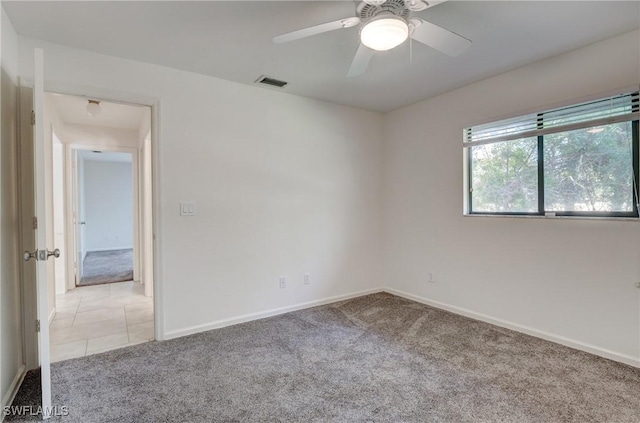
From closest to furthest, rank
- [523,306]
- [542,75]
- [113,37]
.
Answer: [113,37], [542,75], [523,306]

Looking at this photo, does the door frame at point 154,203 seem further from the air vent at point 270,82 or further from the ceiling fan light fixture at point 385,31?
the ceiling fan light fixture at point 385,31

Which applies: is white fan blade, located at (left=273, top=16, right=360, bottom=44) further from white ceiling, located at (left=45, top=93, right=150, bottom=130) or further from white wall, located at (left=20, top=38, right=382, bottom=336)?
white ceiling, located at (left=45, top=93, right=150, bottom=130)

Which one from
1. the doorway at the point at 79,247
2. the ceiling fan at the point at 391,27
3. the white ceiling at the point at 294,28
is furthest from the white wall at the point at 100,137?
the ceiling fan at the point at 391,27

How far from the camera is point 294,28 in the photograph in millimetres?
2227

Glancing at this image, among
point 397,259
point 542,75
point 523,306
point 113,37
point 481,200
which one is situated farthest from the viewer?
point 397,259

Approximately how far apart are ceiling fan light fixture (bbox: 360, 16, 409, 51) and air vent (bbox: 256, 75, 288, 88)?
5.25 ft

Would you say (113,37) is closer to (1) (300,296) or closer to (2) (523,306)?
(1) (300,296)

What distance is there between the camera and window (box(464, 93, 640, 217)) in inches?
94.2

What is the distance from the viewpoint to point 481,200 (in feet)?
11.0

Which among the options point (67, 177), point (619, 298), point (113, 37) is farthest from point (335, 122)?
point (67, 177)

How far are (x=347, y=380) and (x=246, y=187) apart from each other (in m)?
2.01

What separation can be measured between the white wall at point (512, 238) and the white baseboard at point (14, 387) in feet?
12.0

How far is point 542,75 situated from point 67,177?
5.72 m

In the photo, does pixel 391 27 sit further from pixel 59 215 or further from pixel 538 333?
pixel 59 215
